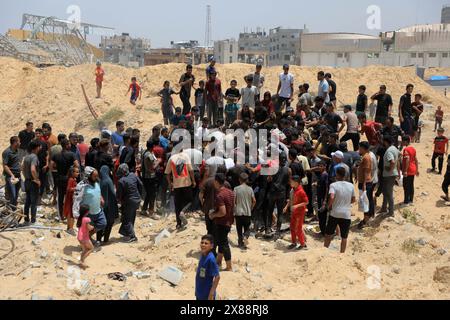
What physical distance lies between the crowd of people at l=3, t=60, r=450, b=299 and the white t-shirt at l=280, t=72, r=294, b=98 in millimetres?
1809

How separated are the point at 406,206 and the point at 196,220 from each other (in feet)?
15.3

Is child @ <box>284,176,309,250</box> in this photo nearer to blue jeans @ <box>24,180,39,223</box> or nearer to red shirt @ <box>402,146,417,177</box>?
red shirt @ <box>402,146,417,177</box>

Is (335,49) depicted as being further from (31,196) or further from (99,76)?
(31,196)

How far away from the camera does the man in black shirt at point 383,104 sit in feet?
42.2

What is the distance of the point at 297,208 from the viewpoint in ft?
28.9

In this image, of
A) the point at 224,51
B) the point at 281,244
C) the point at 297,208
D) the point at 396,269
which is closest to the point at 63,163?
the point at 281,244

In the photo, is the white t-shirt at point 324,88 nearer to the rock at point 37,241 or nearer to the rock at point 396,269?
the rock at point 396,269

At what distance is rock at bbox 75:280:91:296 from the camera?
278 inches

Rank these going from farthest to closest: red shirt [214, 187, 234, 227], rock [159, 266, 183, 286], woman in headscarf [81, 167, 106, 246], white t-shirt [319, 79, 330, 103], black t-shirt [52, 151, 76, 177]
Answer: white t-shirt [319, 79, 330, 103]
black t-shirt [52, 151, 76, 177]
woman in headscarf [81, 167, 106, 246]
rock [159, 266, 183, 286]
red shirt [214, 187, 234, 227]

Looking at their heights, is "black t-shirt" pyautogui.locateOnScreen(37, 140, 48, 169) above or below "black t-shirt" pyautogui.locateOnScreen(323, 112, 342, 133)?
below

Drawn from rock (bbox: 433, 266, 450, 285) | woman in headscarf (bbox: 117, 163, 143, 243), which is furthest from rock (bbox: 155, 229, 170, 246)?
rock (bbox: 433, 266, 450, 285)

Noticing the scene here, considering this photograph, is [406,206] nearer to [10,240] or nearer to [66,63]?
[10,240]

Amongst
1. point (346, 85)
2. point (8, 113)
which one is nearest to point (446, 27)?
point (346, 85)

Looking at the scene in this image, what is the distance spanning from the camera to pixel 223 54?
273 feet
